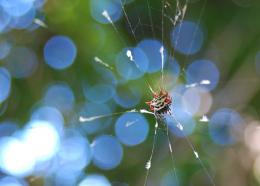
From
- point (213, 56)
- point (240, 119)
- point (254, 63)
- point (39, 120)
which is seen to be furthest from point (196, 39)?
point (39, 120)

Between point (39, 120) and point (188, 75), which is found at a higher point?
point (39, 120)

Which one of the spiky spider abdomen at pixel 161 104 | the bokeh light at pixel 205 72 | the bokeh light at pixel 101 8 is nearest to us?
the spiky spider abdomen at pixel 161 104

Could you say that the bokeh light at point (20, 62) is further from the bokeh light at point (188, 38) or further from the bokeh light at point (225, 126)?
the bokeh light at point (225, 126)

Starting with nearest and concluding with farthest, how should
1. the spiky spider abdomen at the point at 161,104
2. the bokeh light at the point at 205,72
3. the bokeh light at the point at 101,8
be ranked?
1. the spiky spider abdomen at the point at 161,104
2. the bokeh light at the point at 101,8
3. the bokeh light at the point at 205,72

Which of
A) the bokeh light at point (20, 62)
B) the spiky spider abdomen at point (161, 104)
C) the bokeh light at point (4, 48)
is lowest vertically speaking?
the spiky spider abdomen at point (161, 104)

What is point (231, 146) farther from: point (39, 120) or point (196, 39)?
point (39, 120)

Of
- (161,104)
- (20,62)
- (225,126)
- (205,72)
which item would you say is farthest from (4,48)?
(225,126)

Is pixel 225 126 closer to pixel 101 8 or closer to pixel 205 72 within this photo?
pixel 205 72
